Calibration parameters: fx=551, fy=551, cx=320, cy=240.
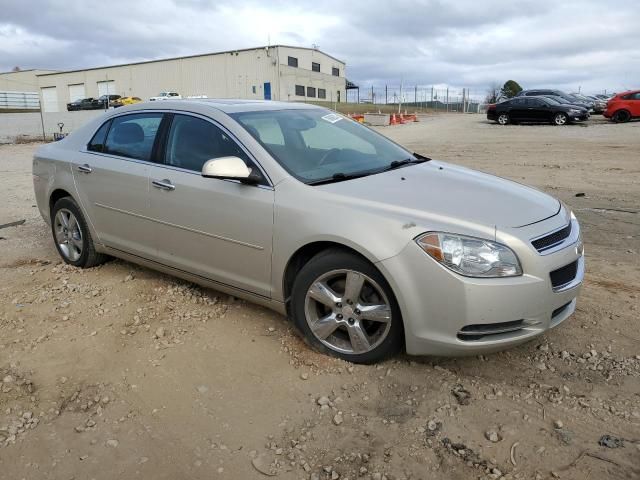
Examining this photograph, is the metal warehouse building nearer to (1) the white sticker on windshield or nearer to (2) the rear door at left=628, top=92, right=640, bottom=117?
(2) the rear door at left=628, top=92, right=640, bottom=117

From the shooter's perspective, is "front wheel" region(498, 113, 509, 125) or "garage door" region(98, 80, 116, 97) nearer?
"front wheel" region(498, 113, 509, 125)

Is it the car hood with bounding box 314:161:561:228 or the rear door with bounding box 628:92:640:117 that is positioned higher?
the rear door with bounding box 628:92:640:117

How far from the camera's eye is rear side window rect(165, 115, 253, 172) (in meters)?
3.78

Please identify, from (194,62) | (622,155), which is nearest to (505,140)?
(622,155)

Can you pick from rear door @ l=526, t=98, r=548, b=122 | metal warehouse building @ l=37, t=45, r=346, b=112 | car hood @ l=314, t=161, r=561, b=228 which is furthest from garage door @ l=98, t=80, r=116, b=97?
car hood @ l=314, t=161, r=561, b=228

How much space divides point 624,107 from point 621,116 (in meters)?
0.53

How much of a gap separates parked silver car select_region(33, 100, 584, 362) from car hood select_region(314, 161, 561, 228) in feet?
0.04

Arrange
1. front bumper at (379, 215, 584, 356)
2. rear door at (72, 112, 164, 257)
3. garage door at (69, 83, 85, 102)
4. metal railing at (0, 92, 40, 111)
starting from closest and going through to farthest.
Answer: front bumper at (379, 215, 584, 356) < rear door at (72, 112, 164, 257) < metal railing at (0, 92, 40, 111) < garage door at (69, 83, 85, 102)

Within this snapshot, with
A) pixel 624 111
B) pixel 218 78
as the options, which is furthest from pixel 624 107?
pixel 218 78

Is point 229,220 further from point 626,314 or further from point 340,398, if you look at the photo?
point 626,314

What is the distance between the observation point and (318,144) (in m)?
3.97

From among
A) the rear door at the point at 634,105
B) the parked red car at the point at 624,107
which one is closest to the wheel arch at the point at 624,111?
the parked red car at the point at 624,107

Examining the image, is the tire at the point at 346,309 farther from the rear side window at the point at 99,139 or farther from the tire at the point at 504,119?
the tire at the point at 504,119

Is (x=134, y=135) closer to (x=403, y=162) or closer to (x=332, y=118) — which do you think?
(x=332, y=118)
